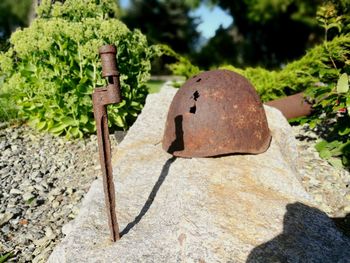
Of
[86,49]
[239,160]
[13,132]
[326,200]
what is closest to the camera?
[239,160]

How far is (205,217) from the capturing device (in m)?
2.64

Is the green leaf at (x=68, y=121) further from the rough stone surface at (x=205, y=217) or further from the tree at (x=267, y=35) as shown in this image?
the tree at (x=267, y=35)

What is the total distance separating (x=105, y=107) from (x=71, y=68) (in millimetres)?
2133

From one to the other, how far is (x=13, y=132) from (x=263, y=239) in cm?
374

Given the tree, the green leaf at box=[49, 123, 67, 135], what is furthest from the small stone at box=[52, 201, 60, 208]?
the tree

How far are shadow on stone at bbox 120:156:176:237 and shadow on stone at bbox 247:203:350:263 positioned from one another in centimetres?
83

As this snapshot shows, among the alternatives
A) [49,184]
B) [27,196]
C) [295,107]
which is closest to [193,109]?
[49,184]

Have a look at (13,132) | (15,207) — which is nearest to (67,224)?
(15,207)

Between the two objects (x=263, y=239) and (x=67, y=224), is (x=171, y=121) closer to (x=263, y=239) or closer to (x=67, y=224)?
(x=67, y=224)

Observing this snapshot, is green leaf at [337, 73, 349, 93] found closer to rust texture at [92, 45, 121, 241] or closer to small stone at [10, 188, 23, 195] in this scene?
rust texture at [92, 45, 121, 241]

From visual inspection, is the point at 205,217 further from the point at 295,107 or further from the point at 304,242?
the point at 295,107

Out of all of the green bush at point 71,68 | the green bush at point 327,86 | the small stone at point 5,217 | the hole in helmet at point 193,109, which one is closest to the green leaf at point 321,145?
the green bush at point 327,86

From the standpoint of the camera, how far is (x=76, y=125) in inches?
183

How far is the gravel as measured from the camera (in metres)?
3.17
